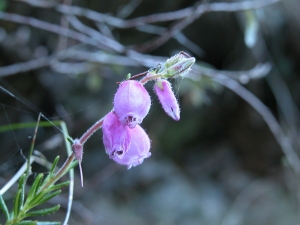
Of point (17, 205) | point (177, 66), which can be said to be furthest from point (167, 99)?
point (17, 205)

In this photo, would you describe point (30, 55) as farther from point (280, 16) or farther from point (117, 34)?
point (280, 16)

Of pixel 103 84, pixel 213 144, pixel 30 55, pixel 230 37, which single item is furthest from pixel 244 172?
pixel 30 55

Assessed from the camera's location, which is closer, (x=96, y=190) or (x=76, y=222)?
(x=76, y=222)

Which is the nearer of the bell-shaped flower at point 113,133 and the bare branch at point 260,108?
the bell-shaped flower at point 113,133

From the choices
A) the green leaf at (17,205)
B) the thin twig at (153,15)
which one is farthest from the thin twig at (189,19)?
the green leaf at (17,205)

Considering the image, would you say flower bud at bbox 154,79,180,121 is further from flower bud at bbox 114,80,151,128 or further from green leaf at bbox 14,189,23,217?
green leaf at bbox 14,189,23,217

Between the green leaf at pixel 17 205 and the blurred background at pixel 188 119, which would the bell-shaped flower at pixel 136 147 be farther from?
the blurred background at pixel 188 119

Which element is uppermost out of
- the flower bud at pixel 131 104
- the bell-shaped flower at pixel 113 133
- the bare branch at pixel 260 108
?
the bare branch at pixel 260 108
